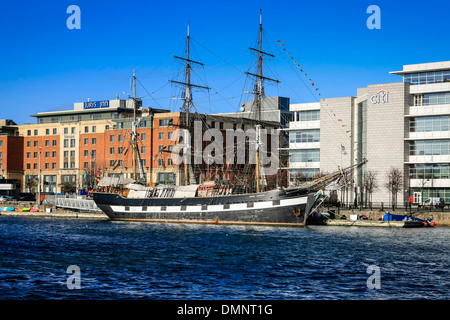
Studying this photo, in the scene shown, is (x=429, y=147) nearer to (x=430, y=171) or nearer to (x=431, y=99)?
(x=430, y=171)

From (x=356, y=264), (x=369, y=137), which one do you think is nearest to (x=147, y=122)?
(x=369, y=137)

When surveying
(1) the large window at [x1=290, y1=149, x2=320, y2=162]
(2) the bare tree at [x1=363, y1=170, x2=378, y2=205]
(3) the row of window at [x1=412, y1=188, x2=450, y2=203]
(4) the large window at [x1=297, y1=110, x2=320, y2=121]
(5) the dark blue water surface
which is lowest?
(5) the dark blue water surface

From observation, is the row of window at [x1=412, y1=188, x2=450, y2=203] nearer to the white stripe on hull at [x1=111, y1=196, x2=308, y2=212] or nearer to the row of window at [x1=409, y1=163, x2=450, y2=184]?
the row of window at [x1=409, y1=163, x2=450, y2=184]

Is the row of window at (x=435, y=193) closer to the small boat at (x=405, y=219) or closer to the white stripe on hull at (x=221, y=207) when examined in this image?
the small boat at (x=405, y=219)

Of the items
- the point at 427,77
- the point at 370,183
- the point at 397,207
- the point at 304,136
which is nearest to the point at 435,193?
the point at 397,207

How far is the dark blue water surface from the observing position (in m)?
29.2

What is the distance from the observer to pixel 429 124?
307 ft

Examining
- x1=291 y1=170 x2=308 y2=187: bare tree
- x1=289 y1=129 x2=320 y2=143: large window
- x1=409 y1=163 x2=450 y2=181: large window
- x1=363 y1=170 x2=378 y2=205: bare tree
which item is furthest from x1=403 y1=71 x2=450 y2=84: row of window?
x1=291 y1=170 x2=308 y2=187: bare tree

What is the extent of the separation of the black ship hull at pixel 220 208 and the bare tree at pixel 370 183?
2439 cm

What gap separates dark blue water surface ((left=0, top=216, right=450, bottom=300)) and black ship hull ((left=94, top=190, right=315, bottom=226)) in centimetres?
918

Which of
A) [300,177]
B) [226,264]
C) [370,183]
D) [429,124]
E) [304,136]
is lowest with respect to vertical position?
[226,264]

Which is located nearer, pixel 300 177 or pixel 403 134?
pixel 403 134

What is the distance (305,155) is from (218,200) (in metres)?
37.8

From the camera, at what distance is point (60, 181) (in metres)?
150
